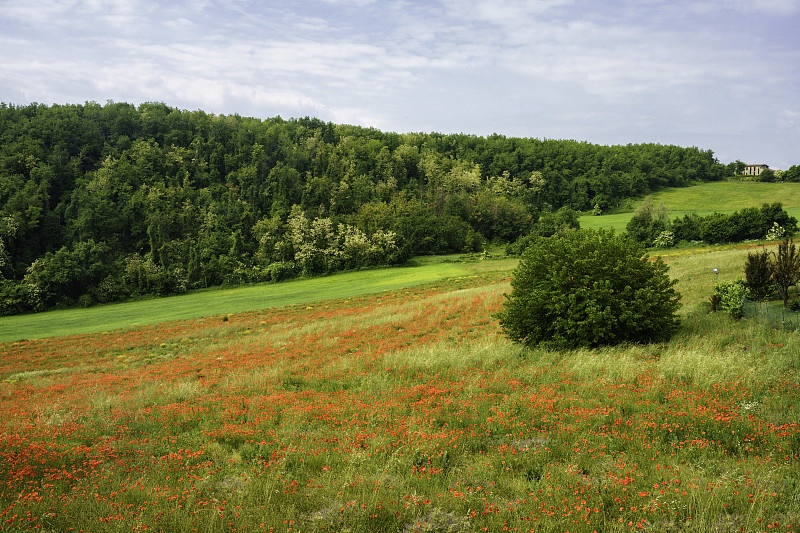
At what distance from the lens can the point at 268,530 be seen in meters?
5.09

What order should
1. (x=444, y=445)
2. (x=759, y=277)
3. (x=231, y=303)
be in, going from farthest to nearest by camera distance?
(x=231, y=303) < (x=759, y=277) < (x=444, y=445)

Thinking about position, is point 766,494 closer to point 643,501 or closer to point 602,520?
point 643,501

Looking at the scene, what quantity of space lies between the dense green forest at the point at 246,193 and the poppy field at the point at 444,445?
72.4 meters

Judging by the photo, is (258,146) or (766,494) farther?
(258,146)

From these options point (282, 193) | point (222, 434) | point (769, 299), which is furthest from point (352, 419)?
point (282, 193)

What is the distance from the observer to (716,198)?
11012 cm

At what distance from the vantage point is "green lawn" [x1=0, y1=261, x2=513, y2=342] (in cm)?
4666

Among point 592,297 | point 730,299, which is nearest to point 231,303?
point 592,297

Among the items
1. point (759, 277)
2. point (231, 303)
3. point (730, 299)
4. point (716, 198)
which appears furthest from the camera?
point (716, 198)

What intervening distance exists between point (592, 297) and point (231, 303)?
166 ft

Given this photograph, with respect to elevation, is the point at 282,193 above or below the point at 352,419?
above

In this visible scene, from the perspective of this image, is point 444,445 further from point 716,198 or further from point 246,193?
point 716,198

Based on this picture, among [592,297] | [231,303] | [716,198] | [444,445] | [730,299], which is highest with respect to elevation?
[716,198]

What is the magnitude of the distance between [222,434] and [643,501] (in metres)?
7.54
